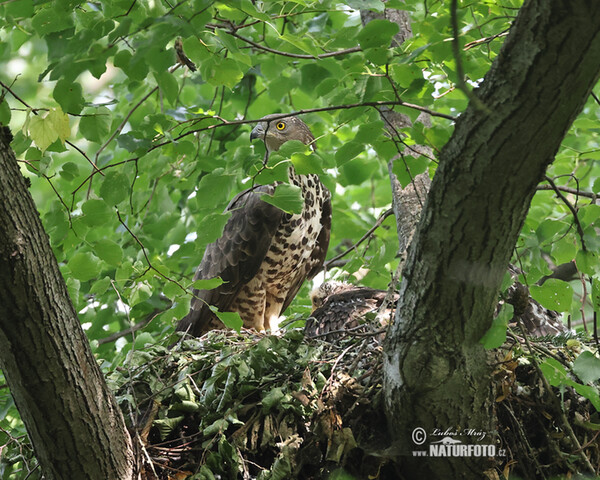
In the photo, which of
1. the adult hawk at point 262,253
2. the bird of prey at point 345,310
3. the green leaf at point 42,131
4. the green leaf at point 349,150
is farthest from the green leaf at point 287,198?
the adult hawk at point 262,253

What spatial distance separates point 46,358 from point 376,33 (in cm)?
175

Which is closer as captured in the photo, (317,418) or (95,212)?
(317,418)

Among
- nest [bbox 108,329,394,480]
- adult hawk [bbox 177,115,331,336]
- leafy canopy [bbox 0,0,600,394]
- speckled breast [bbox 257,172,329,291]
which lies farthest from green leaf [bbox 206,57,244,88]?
speckled breast [bbox 257,172,329,291]

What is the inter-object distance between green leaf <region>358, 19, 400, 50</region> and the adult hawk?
2.45 meters

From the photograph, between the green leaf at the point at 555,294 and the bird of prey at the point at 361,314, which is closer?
the green leaf at the point at 555,294

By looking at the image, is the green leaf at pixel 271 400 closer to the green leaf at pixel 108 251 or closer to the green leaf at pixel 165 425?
the green leaf at pixel 165 425

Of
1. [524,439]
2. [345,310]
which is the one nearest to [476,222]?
[524,439]

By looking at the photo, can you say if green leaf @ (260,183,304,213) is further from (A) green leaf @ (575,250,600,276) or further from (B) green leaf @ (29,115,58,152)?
(A) green leaf @ (575,250,600,276)

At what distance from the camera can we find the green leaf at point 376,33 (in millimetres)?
2738

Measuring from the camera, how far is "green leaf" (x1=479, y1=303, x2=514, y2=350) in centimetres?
246

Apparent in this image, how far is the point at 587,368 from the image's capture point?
2.71m

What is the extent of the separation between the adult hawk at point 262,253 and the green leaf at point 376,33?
245 cm

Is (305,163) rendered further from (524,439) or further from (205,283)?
(524,439)

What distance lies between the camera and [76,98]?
266cm
